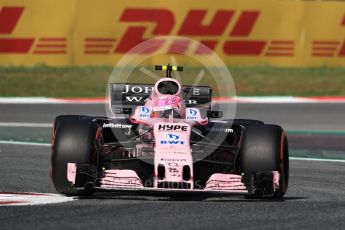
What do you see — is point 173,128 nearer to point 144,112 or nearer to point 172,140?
point 172,140

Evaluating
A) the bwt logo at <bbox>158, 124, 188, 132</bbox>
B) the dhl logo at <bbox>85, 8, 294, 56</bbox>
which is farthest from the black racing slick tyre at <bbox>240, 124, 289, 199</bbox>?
the dhl logo at <bbox>85, 8, 294, 56</bbox>

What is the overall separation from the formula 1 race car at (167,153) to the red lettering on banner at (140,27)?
1390 cm

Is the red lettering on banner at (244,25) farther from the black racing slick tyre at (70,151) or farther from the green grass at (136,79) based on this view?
the black racing slick tyre at (70,151)

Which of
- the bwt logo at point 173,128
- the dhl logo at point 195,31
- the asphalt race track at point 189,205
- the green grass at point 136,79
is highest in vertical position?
the dhl logo at point 195,31

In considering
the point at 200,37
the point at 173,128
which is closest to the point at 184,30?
the point at 200,37

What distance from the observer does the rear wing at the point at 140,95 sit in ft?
43.7

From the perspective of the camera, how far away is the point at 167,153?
1138 cm

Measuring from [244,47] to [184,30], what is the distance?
59.9 inches

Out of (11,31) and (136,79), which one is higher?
(11,31)

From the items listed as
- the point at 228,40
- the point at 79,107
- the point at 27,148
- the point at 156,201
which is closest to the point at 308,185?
the point at 156,201

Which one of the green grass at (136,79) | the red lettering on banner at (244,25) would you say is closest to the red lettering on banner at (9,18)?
the green grass at (136,79)

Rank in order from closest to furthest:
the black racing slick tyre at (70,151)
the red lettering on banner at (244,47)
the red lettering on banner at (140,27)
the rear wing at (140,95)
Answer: the black racing slick tyre at (70,151), the rear wing at (140,95), the red lettering on banner at (140,27), the red lettering on banner at (244,47)

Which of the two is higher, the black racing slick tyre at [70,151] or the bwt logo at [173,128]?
the bwt logo at [173,128]

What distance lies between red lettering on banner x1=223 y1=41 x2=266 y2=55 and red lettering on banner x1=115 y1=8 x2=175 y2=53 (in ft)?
4.85
